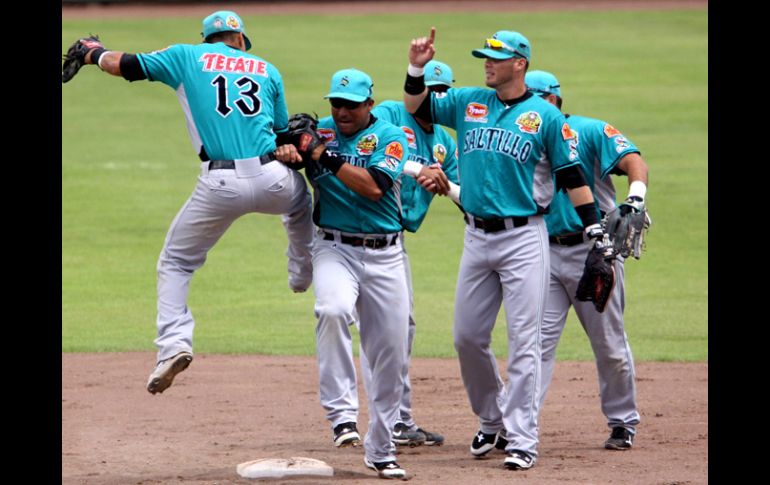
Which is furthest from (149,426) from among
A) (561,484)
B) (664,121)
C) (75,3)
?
(75,3)

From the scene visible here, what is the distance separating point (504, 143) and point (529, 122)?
0.63 feet

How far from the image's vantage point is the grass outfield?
12.5 meters

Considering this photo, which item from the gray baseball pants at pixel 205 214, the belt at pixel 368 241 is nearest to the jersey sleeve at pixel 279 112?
the gray baseball pants at pixel 205 214

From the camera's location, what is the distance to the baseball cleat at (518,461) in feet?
23.6

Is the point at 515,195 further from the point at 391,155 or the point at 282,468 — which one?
the point at 282,468

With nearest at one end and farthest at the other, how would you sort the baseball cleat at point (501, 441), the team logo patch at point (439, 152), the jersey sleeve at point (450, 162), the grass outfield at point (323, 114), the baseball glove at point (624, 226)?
the baseball glove at point (624, 226) → the baseball cleat at point (501, 441) → the team logo patch at point (439, 152) → the jersey sleeve at point (450, 162) → the grass outfield at point (323, 114)

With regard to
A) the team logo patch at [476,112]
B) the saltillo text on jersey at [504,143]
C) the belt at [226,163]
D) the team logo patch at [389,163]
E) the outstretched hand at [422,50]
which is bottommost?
the belt at [226,163]

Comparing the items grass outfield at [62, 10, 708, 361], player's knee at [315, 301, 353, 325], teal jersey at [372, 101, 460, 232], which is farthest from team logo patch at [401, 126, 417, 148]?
grass outfield at [62, 10, 708, 361]

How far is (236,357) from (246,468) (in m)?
4.22

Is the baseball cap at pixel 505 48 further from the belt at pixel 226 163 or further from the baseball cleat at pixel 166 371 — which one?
the baseball cleat at pixel 166 371

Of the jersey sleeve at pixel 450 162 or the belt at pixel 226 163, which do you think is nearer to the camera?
the belt at pixel 226 163

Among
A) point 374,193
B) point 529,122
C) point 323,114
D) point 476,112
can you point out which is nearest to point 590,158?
point 529,122

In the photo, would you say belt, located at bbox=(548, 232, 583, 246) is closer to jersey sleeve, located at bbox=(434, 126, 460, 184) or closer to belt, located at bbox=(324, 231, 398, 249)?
jersey sleeve, located at bbox=(434, 126, 460, 184)

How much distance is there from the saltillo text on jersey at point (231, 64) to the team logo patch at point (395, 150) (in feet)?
2.69
